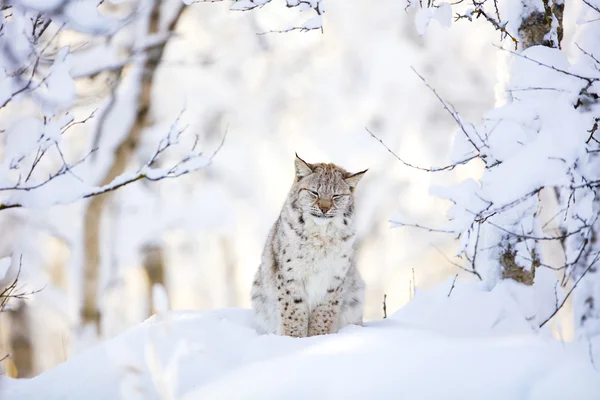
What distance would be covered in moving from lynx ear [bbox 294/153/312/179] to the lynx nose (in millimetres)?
329

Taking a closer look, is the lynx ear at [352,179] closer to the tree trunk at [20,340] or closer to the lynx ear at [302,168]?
the lynx ear at [302,168]

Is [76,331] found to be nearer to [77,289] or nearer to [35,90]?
[77,289]

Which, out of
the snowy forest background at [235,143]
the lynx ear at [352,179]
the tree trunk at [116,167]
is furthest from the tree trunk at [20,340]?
the lynx ear at [352,179]

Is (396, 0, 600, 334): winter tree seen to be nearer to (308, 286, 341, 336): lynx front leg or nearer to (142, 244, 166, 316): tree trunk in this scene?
(308, 286, 341, 336): lynx front leg

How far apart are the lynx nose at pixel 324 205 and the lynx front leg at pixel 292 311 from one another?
0.57 metres

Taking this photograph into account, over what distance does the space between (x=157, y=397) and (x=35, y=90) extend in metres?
1.86

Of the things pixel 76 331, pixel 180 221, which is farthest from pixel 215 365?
pixel 180 221

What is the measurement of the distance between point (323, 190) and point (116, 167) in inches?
226

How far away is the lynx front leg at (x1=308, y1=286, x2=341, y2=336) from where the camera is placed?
16.6ft

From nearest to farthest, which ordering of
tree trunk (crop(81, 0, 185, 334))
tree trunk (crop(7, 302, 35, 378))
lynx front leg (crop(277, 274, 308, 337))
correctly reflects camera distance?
lynx front leg (crop(277, 274, 308, 337))
tree trunk (crop(81, 0, 185, 334))
tree trunk (crop(7, 302, 35, 378))

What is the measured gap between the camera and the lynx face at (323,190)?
16.6 ft

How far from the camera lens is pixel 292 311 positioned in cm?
502

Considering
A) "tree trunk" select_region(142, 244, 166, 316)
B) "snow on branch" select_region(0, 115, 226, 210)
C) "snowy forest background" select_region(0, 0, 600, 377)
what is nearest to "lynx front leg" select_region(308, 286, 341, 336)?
"snow on branch" select_region(0, 115, 226, 210)

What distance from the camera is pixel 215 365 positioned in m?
3.71
